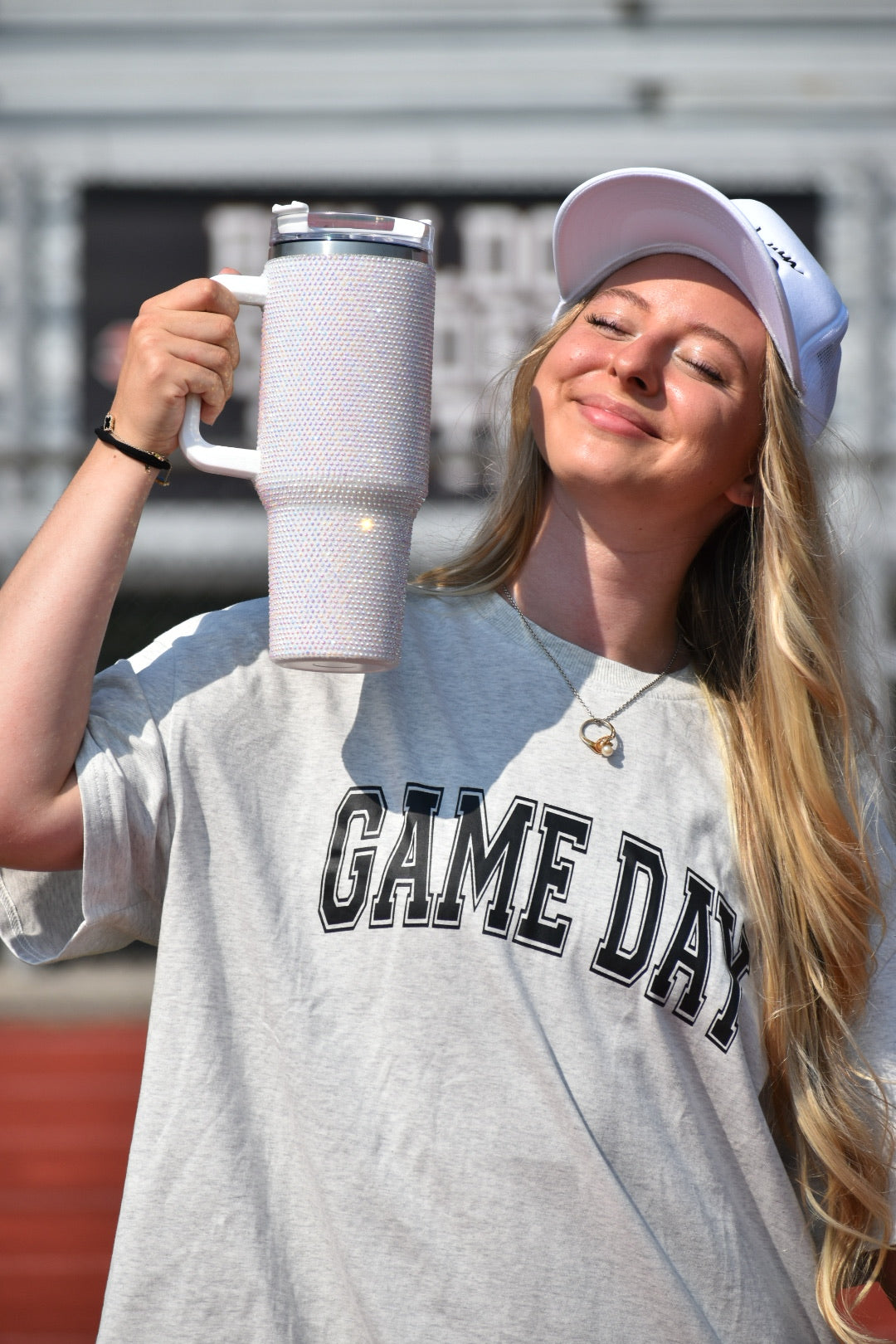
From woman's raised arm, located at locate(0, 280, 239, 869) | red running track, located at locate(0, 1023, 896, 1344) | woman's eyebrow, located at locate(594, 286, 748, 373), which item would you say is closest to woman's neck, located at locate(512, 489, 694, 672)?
woman's eyebrow, located at locate(594, 286, 748, 373)

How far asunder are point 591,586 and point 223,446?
54 cm

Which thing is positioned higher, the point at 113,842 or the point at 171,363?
the point at 171,363

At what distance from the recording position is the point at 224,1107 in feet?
4.03

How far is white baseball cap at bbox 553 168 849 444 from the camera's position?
1.52 m

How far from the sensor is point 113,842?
3.95ft

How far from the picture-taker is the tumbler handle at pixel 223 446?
1.18m

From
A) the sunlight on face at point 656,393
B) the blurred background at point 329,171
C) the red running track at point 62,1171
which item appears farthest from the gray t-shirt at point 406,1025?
the blurred background at point 329,171

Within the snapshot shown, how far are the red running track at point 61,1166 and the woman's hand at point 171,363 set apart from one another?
309 centimetres

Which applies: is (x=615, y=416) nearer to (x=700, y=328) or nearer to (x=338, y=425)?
(x=700, y=328)

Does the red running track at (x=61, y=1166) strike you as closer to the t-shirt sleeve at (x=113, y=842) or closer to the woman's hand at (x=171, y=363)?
the t-shirt sleeve at (x=113, y=842)

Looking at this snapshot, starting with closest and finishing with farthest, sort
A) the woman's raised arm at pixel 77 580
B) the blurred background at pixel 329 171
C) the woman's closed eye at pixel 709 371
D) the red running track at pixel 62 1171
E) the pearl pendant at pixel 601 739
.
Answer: the woman's raised arm at pixel 77 580
the pearl pendant at pixel 601 739
the woman's closed eye at pixel 709 371
the red running track at pixel 62 1171
the blurred background at pixel 329 171

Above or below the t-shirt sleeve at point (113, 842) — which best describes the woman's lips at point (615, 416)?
above

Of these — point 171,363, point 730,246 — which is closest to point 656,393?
point 730,246

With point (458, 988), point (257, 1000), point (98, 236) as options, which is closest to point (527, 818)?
point (458, 988)
